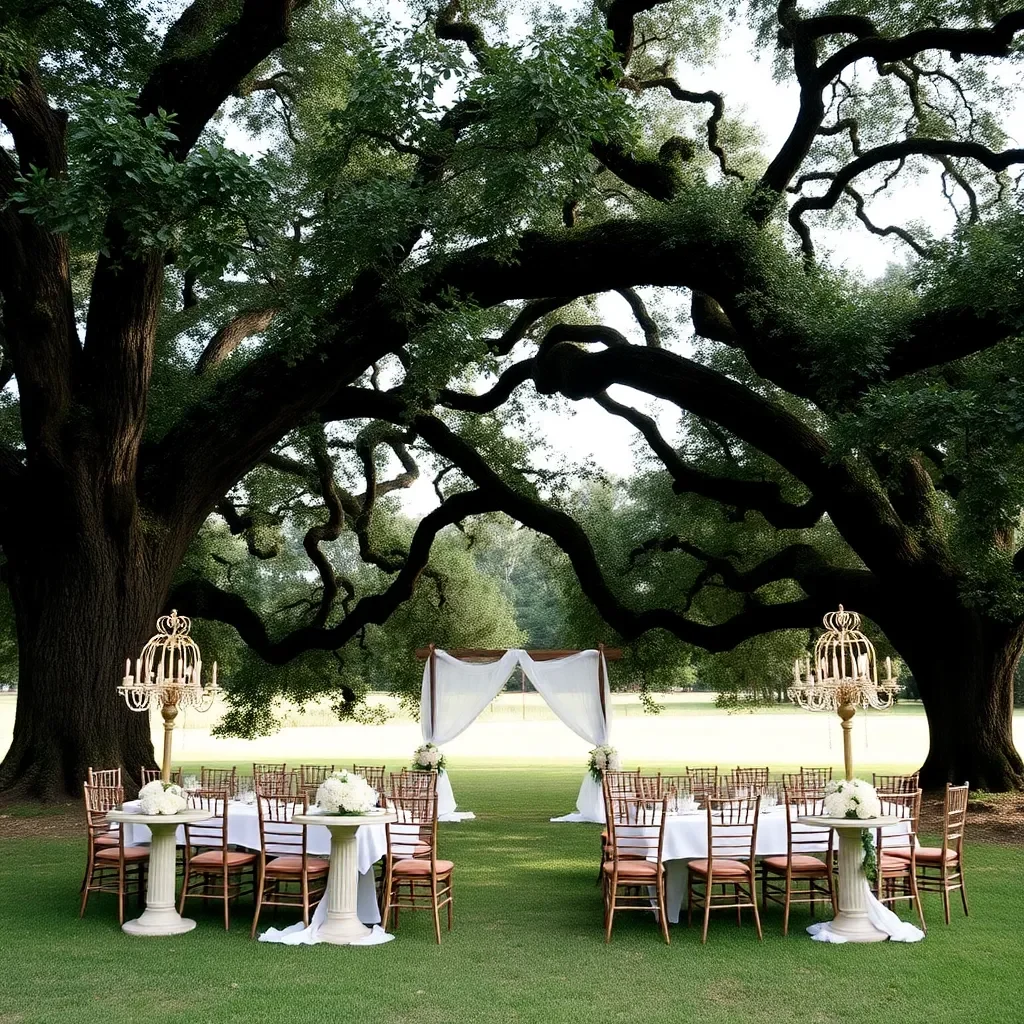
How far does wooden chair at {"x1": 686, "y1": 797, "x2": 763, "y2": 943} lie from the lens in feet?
24.9

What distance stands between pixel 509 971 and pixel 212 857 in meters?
2.69

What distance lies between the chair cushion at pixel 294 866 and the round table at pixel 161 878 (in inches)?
24.1

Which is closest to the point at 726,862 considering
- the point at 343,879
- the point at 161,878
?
the point at 343,879

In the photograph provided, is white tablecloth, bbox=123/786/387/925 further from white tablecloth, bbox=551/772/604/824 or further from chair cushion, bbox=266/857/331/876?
white tablecloth, bbox=551/772/604/824

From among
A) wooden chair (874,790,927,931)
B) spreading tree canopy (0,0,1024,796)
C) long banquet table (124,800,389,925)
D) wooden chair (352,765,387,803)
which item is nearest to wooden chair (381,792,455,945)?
long banquet table (124,800,389,925)

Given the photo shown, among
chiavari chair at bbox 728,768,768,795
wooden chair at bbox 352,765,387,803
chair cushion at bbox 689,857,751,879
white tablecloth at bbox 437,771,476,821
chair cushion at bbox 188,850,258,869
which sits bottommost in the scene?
white tablecloth at bbox 437,771,476,821

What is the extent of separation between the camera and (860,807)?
7539mm

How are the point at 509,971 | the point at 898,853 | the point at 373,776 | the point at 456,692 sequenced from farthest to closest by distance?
1. the point at 456,692
2. the point at 373,776
3. the point at 898,853
4. the point at 509,971

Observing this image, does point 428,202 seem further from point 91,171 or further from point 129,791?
point 129,791

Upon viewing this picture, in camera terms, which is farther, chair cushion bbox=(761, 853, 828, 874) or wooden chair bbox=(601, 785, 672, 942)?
chair cushion bbox=(761, 853, 828, 874)

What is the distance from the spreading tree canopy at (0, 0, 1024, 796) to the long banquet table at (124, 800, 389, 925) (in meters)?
5.03

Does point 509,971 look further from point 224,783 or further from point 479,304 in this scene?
point 479,304

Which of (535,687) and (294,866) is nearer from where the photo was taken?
(294,866)

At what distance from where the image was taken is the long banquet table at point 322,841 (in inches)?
311
